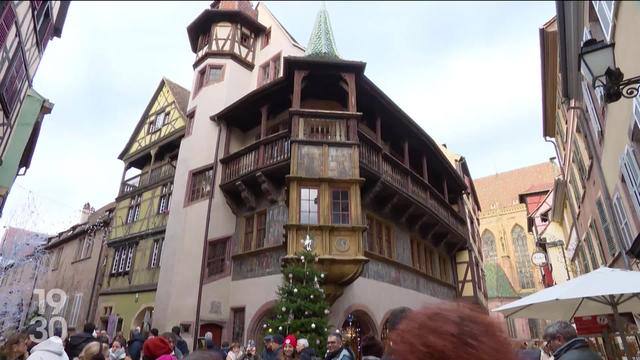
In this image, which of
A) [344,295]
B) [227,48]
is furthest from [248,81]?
[344,295]

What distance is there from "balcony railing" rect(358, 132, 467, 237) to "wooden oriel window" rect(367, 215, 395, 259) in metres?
1.40

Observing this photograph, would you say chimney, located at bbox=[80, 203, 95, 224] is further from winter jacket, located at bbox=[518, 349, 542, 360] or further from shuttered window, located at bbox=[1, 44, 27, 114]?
winter jacket, located at bbox=[518, 349, 542, 360]

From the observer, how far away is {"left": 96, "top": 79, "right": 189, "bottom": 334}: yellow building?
54.0ft

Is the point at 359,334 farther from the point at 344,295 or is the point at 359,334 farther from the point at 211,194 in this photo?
the point at 211,194

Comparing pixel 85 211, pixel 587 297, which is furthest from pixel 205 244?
pixel 85 211

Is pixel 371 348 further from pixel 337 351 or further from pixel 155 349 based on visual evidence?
pixel 155 349

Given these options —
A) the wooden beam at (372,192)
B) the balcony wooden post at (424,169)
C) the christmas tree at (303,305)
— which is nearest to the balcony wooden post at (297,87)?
the wooden beam at (372,192)

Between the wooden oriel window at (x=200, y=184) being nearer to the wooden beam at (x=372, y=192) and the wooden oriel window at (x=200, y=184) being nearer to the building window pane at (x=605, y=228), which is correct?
the wooden beam at (x=372, y=192)

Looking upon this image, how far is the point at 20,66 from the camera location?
1109cm

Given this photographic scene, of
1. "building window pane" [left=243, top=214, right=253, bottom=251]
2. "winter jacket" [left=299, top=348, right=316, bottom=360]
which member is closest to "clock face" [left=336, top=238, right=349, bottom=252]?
"building window pane" [left=243, top=214, right=253, bottom=251]

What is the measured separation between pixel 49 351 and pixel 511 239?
4984 cm

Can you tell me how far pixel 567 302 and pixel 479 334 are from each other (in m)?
5.74

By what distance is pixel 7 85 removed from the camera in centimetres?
1034

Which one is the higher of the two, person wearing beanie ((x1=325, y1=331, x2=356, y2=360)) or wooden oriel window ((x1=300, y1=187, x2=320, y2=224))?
wooden oriel window ((x1=300, y1=187, x2=320, y2=224))
